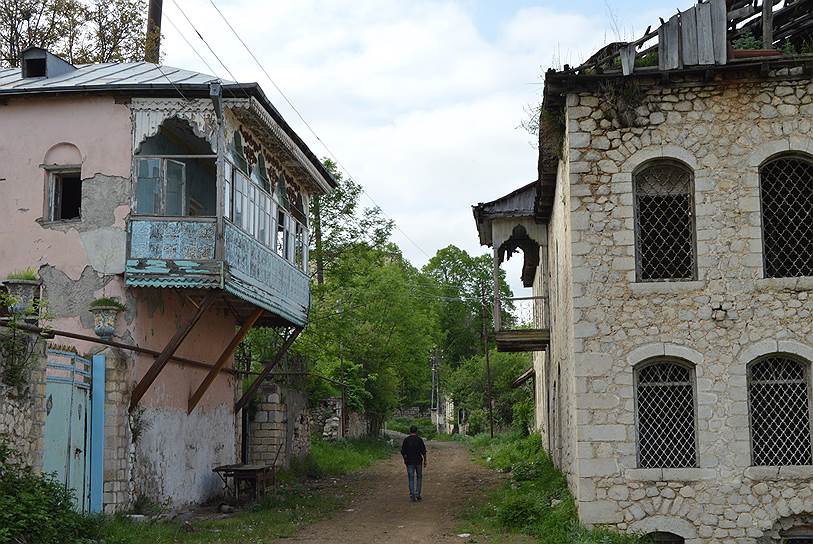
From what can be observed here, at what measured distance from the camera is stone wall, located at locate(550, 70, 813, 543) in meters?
13.0

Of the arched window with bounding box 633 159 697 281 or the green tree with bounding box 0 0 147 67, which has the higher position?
the green tree with bounding box 0 0 147 67

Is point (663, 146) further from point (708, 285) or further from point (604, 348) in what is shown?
point (604, 348)

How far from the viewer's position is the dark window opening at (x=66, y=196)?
16.0m

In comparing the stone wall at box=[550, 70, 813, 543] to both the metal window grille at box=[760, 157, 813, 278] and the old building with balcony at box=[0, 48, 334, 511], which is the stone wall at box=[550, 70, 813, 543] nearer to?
the metal window grille at box=[760, 157, 813, 278]

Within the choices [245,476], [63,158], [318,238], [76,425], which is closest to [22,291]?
[76,425]

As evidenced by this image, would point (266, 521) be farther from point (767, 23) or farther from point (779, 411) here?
point (767, 23)

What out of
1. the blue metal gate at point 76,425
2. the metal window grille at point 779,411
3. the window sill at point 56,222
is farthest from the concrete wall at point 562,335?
the window sill at point 56,222

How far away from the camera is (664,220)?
13.9 m

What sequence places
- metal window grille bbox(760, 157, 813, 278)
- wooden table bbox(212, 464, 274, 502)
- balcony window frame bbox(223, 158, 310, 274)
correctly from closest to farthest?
metal window grille bbox(760, 157, 813, 278) < balcony window frame bbox(223, 158, 310, 274) < wooden table bbox(212, 464, 274, 502)

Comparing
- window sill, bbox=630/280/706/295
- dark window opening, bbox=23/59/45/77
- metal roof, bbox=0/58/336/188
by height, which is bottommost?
window sill, bbox=630/280/706/295

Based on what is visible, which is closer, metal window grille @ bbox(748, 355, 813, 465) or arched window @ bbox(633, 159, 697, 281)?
metal window grille @ bbox(748, 355, 813, 465)

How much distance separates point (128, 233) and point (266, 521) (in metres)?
5.11

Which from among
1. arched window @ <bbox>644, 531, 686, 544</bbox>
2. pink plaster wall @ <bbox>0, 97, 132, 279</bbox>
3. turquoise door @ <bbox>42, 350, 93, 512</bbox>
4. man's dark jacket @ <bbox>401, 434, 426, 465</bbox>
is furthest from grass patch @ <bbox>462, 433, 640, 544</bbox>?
pink plaster wall @ <bbox>0, 97, 132, 279</bbox>

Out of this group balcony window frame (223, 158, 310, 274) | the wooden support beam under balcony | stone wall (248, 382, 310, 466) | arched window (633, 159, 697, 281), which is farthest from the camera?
stone wall (248, 382, 310, 466)
